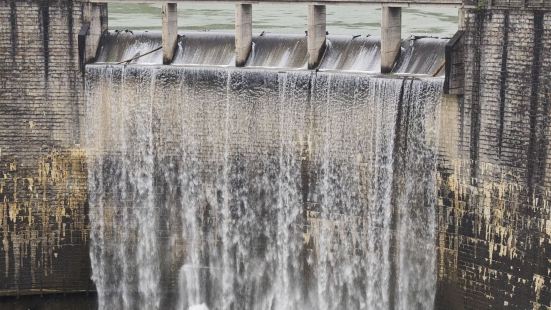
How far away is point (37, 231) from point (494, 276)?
12135 mm

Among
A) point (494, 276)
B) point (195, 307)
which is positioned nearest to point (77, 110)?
point (195, 307)

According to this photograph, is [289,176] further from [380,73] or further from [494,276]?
[494,276]

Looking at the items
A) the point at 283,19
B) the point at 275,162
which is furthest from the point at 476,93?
the point at 283,19

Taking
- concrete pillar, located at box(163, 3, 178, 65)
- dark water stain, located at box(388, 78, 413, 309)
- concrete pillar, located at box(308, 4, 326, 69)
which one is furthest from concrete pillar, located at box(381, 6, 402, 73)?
concrete pillar, located at box(163, 3, 178, 65)

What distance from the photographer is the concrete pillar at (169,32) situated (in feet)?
98.5

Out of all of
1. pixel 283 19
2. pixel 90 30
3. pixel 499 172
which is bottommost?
pixel 499 172

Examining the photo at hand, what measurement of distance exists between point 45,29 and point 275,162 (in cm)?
701

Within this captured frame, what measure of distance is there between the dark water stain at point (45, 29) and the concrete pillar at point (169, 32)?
10.1ft

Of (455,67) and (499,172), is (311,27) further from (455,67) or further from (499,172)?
(499,172)

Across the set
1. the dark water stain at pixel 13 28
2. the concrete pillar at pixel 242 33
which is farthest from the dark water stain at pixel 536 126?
the dark water stain at pixel 13 28

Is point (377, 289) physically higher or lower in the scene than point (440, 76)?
lower

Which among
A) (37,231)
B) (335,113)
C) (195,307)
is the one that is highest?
(335,113)

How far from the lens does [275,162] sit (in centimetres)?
2914

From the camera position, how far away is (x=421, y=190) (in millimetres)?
27078
